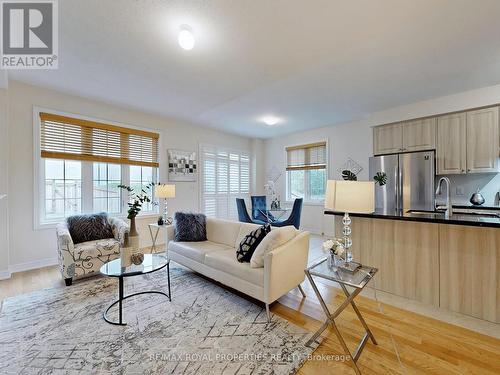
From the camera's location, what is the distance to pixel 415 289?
8.19 feet

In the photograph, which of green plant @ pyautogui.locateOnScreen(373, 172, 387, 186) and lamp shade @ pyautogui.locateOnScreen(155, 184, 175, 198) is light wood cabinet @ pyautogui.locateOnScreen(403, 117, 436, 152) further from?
lamp shade @ pyautogui.locateOnScreen(155, 184, 175, 198)

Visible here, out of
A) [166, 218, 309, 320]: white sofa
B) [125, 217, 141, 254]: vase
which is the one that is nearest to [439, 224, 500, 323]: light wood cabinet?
[166, 218, 309, 320]: white sofa

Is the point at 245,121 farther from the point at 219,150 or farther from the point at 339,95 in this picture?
the point at 339,95

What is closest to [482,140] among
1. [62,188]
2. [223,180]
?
[223,180]

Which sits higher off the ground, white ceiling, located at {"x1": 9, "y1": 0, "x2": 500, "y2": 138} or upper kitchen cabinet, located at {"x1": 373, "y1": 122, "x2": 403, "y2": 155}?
white ceiling, located at {"x1": 9, "y1": 0, "x2": 500, "y2": 138}

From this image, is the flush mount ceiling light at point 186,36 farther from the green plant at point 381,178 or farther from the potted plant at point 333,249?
the green plant at point 381,178

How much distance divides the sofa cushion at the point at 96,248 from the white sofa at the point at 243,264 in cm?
74

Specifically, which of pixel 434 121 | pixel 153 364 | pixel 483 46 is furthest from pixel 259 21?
pixel 434 121

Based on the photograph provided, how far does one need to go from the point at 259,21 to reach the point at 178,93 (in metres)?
2.02

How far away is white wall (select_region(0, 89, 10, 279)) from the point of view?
124 inches

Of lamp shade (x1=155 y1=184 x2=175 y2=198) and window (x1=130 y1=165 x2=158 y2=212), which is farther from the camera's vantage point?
window (x1=130 y1=165 x2=158 y2=212)

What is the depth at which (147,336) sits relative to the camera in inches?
76.0

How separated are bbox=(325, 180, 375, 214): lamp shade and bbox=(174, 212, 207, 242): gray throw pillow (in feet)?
7.31

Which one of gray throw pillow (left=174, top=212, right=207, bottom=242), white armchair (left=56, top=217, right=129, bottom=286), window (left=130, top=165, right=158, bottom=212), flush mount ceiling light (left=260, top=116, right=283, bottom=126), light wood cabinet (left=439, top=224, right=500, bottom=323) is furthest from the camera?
flush mount ceiling light (left=260, top=116, right=283, bottom=126)
